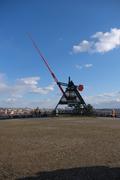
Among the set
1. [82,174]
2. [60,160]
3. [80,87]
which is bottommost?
[82,174]

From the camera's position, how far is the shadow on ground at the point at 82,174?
36.4ft

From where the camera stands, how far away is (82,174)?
11.5m

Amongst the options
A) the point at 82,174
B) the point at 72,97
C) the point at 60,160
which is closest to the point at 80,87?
the point at 72,97

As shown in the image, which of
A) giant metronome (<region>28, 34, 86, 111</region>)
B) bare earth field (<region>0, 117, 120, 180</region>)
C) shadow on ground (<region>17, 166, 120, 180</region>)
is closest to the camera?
shadow on ground (<region>17, 166, 120, 180</region>)

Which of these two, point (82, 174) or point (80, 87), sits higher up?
point (80, 87)

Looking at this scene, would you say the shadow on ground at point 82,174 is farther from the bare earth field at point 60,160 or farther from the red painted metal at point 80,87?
the red painted metal at point 80,87

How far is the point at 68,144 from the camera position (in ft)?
59.3

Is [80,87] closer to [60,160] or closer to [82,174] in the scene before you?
[60,160]

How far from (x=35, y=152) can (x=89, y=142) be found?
4085 millimetres

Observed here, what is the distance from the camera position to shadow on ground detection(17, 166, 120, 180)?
11.1 metres

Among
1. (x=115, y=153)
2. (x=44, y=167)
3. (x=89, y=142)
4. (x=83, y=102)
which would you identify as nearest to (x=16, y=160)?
(x=44, y=167)

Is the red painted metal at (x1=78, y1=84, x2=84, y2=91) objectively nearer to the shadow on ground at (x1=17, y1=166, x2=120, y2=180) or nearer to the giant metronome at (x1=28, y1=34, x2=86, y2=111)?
the giant metronome at (x1=28, y1=34, x2=86, y2=111)

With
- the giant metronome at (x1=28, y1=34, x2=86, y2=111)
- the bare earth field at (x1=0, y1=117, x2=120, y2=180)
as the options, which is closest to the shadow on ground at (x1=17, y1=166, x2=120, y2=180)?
the bare earth field at (x1=0, y1=117, x2=120, y2=180)

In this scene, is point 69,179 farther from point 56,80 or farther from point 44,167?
point 56,80
